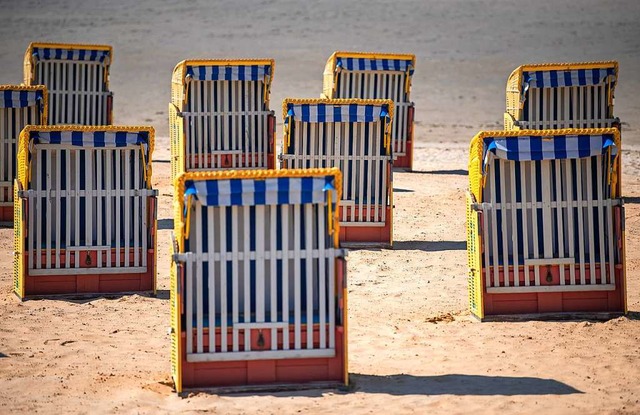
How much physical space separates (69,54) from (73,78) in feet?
1.36

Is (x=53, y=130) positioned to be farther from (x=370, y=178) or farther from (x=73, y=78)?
(x=73, y=78)

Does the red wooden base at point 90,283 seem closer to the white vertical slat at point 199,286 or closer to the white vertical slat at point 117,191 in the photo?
the white vertical slat at point 117,191

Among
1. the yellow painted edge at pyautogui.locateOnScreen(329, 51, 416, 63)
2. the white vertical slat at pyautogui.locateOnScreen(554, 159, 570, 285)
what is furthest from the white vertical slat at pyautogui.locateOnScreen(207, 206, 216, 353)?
the yellow painted edge at pyautogui.locateOnScreen(329, 51, 416, 63)

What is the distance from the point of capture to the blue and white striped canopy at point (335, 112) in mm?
13969

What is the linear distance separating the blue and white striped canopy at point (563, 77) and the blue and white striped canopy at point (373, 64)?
3963 millimetres

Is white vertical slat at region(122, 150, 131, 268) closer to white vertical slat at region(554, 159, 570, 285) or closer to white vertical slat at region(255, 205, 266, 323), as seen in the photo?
white vertical slat at region(255, 205, 266, 323)

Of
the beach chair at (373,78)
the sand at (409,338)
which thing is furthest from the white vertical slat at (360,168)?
the beach chair at (373,78)

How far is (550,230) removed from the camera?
1055 cm

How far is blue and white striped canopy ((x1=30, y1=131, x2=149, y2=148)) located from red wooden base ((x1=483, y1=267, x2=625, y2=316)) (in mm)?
3775

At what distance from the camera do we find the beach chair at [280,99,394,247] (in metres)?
14.0

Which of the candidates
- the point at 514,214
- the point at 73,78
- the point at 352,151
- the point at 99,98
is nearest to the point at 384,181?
the point at 352,151

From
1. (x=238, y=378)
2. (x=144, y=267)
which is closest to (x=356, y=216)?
(x=144, y=267)

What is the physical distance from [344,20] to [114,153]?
31.3 m

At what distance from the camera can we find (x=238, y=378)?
28.5ft
